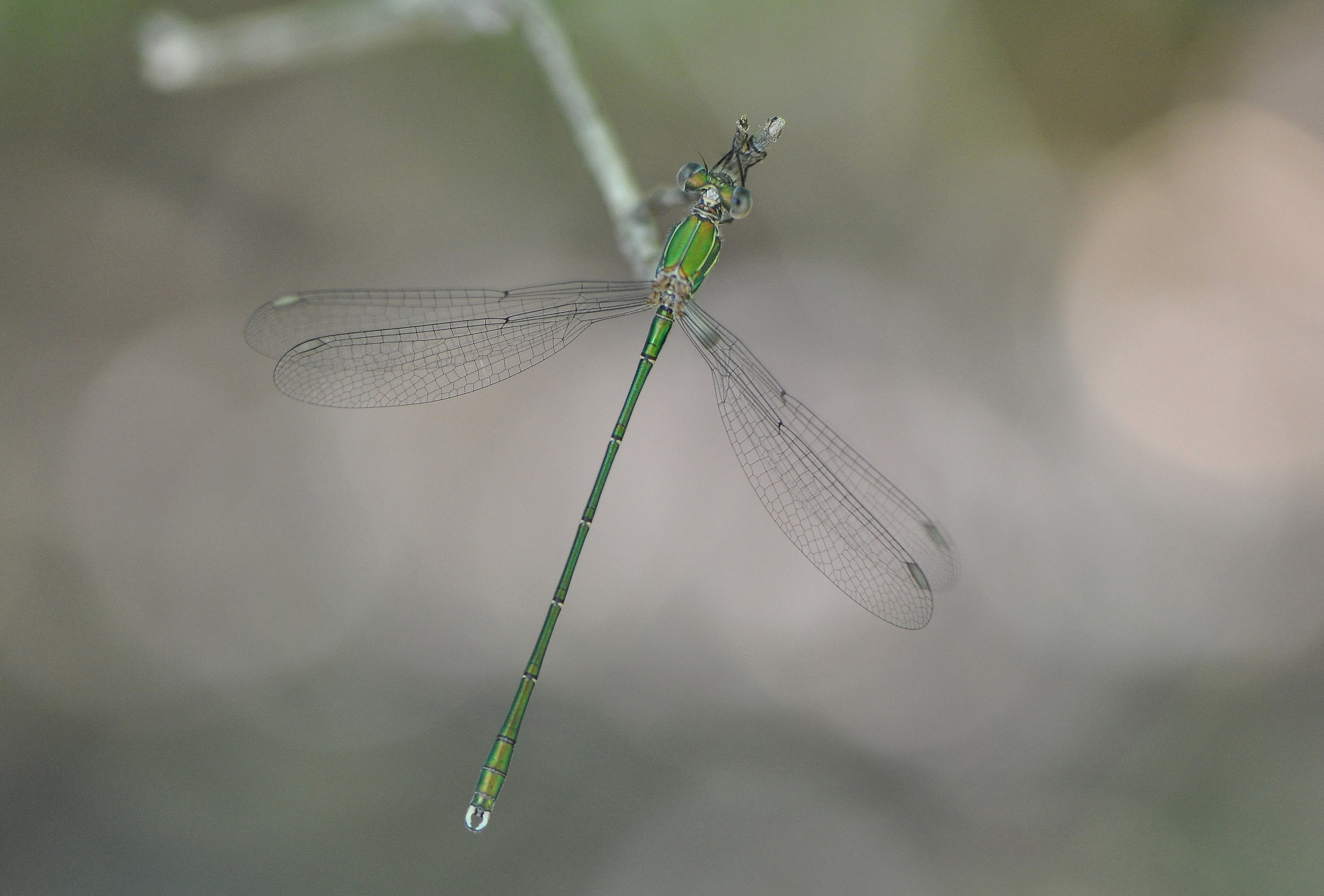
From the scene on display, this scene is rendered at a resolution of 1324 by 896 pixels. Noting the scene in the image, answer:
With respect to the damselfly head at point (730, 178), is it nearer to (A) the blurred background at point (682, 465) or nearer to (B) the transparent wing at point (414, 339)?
(B) the transparent wing at point (414, 339)

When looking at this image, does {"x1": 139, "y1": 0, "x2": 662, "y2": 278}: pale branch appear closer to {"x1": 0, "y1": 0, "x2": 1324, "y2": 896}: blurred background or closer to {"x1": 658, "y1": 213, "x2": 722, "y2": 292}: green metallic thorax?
{"x1": 658, "y1": 213, "x2": 722, "y2": 292}: green metallic thorax

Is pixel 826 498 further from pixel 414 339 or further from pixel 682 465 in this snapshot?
pixel 682 465

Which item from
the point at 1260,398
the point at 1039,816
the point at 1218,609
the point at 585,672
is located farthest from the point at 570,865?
the point at 1260,398

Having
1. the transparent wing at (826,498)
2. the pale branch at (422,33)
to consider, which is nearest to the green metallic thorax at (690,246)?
the transparent wing at (826,498)

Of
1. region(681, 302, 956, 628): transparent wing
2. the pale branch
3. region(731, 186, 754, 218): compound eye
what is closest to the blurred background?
region(681, 302, 956, 628): transparent wing

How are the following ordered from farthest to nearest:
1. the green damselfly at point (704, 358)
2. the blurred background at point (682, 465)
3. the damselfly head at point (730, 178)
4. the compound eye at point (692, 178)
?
the blurred background at point (682, 465), the green damselfly at point (704, 358), the compound eye at point (692, 178), the damselfly head at point (730, 178)
